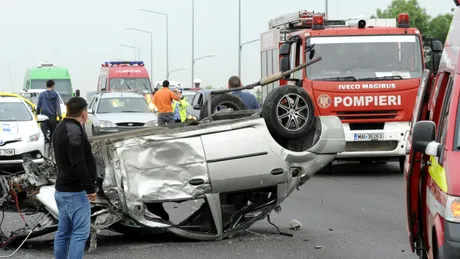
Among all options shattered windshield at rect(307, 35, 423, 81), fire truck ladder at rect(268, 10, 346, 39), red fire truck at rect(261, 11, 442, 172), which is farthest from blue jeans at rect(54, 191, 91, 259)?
fire truck ladder at rect(268, 10, 346, 39)

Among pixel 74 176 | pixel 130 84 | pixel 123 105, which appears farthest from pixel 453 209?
pixel 130 84

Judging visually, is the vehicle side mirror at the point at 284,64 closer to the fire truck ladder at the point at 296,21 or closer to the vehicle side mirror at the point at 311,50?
the vehicle side mirror at the point at 311,50

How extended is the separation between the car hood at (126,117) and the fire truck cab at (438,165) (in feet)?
55.2

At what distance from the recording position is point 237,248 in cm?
977

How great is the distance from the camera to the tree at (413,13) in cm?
6875

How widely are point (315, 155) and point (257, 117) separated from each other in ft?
2.46

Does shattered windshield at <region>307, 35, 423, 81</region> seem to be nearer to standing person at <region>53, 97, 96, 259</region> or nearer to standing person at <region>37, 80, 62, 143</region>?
standing person at <region>37, 80, 62, 143</region>

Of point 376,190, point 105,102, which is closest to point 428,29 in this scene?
point 105,102

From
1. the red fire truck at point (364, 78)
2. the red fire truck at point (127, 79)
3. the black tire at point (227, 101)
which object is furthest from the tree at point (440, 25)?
the black tire at point (227, 101)

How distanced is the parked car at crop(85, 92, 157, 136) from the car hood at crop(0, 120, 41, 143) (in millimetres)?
5763

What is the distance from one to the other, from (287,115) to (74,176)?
10.3 feet

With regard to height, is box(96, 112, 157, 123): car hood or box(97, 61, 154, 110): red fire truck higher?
box(97, 61, 154, 110): red fire truck

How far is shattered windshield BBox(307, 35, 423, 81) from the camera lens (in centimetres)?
1762

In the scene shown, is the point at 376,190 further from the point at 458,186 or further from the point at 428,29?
the point at 428,29
